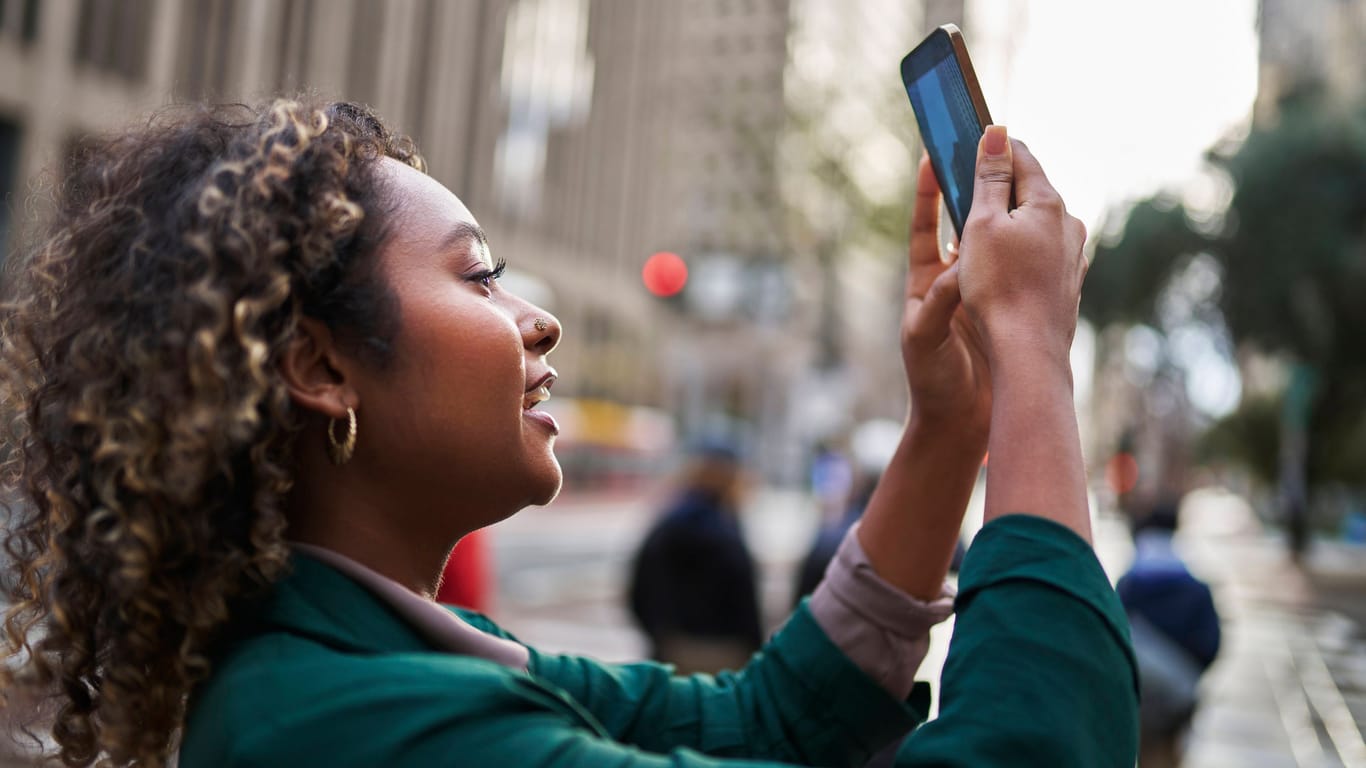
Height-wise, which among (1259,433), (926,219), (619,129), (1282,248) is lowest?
(1259,433)

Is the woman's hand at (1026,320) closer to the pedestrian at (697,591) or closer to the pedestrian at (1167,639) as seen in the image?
the pedestrian at (1167,639)

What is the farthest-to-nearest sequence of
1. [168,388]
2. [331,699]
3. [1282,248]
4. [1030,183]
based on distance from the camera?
[1282,248]
[1030,183]
[168,388]
[331,699]

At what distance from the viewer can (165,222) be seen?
3.76 feet

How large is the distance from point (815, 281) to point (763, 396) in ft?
168

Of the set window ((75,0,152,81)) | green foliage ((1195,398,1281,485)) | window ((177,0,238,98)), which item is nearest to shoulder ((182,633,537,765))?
window ((75,0,152,81))

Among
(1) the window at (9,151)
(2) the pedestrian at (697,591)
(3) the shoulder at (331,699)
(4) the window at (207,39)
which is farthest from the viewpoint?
(4) the window at (207,39)

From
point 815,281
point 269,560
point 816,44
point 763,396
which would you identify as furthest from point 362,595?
point 763,396

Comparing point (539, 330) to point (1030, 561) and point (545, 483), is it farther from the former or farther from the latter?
point (1030, 561)

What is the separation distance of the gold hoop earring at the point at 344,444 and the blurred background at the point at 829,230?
0.60m

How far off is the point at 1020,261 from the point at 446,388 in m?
0.65

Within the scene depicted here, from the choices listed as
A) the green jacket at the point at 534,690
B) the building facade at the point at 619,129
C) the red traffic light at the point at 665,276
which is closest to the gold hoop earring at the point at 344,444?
the green jacket at the point at 534,690

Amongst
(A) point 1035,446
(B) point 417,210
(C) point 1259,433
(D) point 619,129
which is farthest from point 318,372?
(D) point 619,129

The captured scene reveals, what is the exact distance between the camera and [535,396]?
53.4 inches

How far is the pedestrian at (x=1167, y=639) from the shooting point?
4.83 metres
